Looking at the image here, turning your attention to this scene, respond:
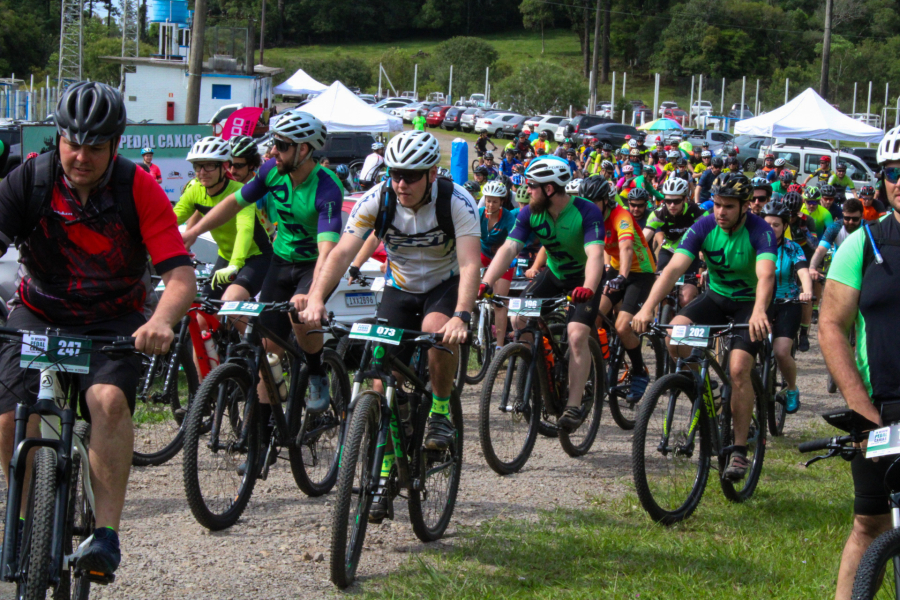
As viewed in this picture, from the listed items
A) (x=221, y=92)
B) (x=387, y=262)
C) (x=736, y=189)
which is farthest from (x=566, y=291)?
(x=221, y=92)

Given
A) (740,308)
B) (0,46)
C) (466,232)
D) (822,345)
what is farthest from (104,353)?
(0,46)

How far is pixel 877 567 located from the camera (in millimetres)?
3148

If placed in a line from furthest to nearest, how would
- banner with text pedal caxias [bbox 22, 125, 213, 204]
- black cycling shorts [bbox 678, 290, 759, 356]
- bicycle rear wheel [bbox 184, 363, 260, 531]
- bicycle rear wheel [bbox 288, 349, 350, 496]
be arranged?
banner with text pedal caxias [bbox 22, 125, 213, 204] → black cycling shorts [bbox 678, 290, 759, 356] → bicycle rear wheel [bbox 288, 349, 350, 496] → bicycle rear wheel [bbox 184, 363, 260, 531]

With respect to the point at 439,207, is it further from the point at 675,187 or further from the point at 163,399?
the point at 675,187

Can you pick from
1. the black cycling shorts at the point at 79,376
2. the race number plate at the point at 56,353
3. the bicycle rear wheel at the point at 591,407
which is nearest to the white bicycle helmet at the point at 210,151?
the bicycle rear wheel at the point at 591,407

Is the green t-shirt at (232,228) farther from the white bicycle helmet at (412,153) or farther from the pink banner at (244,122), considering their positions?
the white bicycle helmet at (412,153)

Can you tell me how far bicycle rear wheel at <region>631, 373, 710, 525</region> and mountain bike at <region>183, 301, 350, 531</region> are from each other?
5.73 feet

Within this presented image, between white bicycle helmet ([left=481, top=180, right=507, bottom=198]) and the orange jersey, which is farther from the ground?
white bicycle helmet ([left=481, top=180, right=507, bottom=198])

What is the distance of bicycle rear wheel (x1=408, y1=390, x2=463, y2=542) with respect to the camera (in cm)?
523

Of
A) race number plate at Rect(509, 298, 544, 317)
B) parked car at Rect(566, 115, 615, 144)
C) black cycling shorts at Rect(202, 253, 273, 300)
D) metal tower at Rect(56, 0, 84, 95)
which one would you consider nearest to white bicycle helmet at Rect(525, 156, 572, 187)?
race number plate at Rect(509, 298, 544, 317)

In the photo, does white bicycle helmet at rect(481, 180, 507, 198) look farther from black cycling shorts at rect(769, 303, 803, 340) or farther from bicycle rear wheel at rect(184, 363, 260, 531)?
bicycle rear wheel at rect(184, 363, 260, 531)

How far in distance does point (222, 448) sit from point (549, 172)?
3.19 metres

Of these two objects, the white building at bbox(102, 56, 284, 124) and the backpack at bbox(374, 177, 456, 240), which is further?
the white building at bbox(102, 56, 284, 124)

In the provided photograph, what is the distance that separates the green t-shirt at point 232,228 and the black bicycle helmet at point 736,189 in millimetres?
3114
